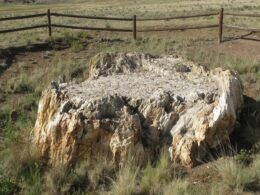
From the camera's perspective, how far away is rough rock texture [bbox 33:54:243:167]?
278 inches

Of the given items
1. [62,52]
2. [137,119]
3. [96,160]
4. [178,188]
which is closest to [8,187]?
[96,160]

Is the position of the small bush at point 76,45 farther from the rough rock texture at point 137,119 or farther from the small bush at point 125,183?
the small bush at point 125,183

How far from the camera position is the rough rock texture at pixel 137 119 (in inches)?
278

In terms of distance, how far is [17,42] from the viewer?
19016mm

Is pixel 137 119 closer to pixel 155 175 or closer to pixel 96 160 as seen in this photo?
pixel 96 160

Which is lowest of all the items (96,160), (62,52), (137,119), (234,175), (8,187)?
(62,52)

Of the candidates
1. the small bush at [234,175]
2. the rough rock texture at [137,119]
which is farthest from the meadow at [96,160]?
the rough rock texture at [137,119]

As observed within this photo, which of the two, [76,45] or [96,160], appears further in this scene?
[76,45]

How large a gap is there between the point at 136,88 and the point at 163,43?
10.8 meters

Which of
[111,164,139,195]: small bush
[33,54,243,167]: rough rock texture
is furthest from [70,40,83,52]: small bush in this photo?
[111,164,139,195]: small bush

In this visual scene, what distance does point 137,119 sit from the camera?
727 centimetres

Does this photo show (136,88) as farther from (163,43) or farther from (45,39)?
(45,39)

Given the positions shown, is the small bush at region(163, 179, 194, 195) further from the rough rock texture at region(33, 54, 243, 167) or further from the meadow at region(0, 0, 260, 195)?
the rough rock texture at region(33, 54, 243, 167)

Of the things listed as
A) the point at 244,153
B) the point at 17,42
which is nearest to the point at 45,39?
the point at 17,42
